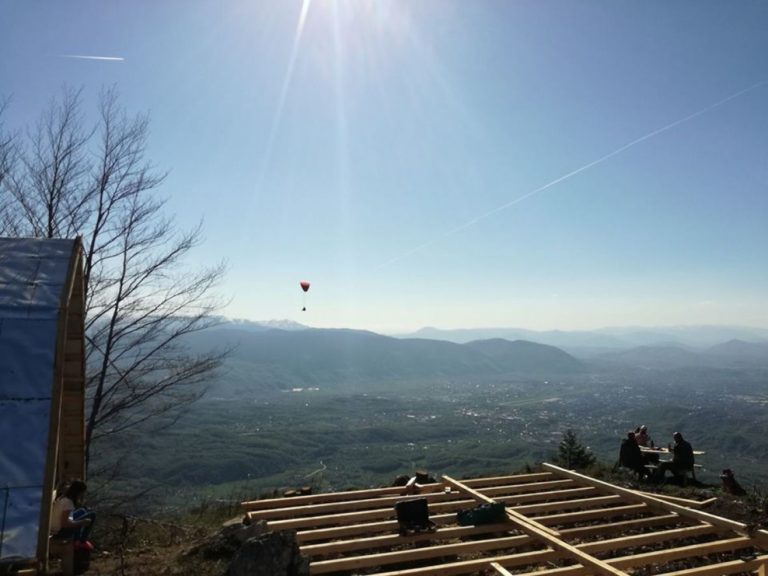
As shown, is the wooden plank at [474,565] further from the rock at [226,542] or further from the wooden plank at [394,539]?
the rock at [226,542]

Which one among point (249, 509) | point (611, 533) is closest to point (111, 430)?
point (249, 509)

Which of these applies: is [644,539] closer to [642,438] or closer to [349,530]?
[349,530]

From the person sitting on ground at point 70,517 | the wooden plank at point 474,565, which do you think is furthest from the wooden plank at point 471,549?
the person sitting on ground at point 70,517

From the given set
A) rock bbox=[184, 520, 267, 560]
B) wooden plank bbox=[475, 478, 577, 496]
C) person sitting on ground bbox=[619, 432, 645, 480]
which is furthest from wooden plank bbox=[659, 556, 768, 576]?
person sitting on ground bbox=[619, 432, 645, 480]

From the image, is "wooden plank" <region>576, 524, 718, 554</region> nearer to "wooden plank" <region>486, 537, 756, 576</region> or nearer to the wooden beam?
"wooden plank" <region>486, 537, 756, 576</region>

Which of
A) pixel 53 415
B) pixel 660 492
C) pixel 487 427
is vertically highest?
pixel 53 415

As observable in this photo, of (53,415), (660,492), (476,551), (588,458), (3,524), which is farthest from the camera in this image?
(588,458)

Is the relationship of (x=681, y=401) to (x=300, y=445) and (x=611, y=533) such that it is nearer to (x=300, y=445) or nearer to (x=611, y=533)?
(x=300, y=445)

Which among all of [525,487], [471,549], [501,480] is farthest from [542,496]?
[471,549]
